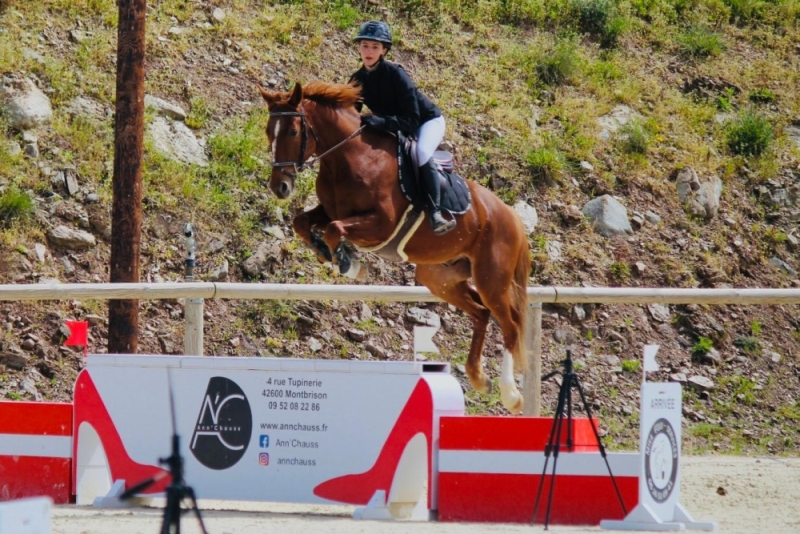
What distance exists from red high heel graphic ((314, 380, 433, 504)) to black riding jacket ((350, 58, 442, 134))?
207 cm

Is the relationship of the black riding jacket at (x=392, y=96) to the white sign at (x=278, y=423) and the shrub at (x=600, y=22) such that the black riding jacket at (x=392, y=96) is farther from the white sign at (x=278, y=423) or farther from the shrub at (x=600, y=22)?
the shrub at (x=600, y=22)

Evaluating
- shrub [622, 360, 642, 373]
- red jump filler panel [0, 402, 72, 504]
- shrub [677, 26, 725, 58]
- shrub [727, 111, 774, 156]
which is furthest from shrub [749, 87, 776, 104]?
red jump filler panel [0, 402, 72, 504]

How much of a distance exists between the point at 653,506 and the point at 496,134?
8.80 meters

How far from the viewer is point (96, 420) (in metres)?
6.17

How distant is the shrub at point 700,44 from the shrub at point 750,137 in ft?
5.65

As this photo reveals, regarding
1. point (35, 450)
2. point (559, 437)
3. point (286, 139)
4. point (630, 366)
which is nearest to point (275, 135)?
point (286, 139)

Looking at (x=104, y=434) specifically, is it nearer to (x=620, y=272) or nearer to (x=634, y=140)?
(x=620, y=272)

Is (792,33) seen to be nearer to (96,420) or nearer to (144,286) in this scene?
(144,286)

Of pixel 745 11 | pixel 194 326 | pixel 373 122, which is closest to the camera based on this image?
pixel 373 122

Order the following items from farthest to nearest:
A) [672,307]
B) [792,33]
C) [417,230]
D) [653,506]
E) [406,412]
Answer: [792,33] → [672,307] → [417,230] → [406,412] → [653,506]

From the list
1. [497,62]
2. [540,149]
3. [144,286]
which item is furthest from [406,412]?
[497,62]

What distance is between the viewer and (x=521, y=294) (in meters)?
7.77

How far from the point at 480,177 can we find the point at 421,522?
7924mm

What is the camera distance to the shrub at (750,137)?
14774mm
